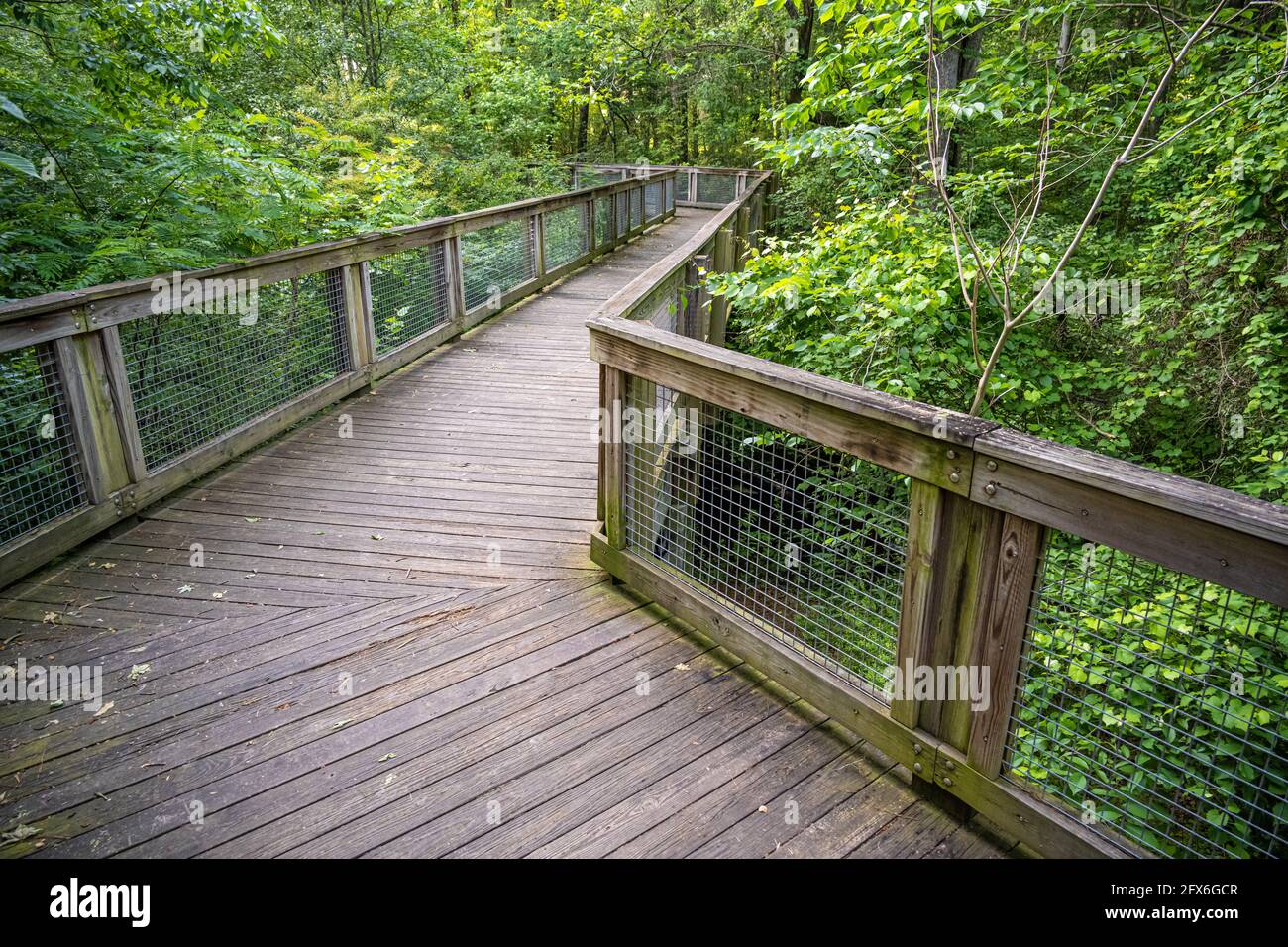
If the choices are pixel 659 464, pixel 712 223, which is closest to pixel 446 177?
pixel 712 223

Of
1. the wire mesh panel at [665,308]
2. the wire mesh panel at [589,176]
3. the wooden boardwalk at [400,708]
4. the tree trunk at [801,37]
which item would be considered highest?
the tree trunk at [801,37]

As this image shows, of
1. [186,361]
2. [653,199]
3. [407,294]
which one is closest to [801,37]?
[653,199]

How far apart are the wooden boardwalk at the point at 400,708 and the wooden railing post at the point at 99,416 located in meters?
0.28

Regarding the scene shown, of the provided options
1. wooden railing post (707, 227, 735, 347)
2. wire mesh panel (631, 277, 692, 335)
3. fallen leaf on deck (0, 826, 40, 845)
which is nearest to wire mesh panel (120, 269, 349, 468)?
wire mesh panel (631, 277, 692, 335)

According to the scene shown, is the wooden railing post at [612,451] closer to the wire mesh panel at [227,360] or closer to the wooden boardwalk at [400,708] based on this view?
the wooden boardwalk at [400,708]

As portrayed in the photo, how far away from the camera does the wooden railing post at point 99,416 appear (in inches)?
154

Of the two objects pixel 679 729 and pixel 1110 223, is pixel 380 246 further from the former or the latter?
pixel 1110 223

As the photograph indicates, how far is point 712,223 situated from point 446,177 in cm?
880

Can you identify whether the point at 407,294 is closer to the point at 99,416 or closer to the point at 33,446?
the point at 99,416

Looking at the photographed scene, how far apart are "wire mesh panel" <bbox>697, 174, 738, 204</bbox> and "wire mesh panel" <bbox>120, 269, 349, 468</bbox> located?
17198mm

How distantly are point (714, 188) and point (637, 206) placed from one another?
8221 mm

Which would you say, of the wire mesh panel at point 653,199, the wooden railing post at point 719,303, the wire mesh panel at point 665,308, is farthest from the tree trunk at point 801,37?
the wire mesh panel at point 665,308

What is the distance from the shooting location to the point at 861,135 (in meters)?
5.80
